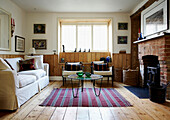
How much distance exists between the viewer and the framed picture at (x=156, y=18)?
325 cm

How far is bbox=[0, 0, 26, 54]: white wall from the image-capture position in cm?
409

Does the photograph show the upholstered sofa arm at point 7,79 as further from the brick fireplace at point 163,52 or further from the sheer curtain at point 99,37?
the sheer curtain at point 99,37

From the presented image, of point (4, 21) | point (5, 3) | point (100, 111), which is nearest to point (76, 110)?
point (100, 111)

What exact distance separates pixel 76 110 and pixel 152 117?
4.07ft

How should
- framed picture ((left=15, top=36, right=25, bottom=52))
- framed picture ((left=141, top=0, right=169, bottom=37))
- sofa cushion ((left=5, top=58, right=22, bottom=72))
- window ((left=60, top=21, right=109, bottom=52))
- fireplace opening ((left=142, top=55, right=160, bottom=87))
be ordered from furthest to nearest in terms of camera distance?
window ((left=60, top=21, right=109, bottom=52))
framed picture ((left=15, top=36, right=25, bottom=52))
fireplace opening ((left=142, top=55, right=160, bottom=87))
sofa cushion ((left=5, top=58, right=22, bottom=72))
framed picture ((left=141, top=0, right=169, bottom=37))

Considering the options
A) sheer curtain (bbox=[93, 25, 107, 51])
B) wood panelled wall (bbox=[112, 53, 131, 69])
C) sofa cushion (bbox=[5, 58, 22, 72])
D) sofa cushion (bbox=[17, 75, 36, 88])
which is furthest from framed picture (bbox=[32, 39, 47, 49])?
wood panelled wall (bbox=[112, 53, 131, 69])

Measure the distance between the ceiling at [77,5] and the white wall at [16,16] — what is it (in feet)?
0.63

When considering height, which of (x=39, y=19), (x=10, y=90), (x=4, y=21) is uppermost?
(x=39, y=19)

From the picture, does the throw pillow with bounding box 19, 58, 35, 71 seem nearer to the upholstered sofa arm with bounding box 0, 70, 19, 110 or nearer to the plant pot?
the upholstered sofa arm with bounding box 0, 70, 19, 110

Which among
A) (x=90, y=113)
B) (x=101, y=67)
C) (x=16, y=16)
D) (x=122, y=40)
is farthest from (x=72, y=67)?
(x=90, y=113)

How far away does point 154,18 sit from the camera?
377 cm

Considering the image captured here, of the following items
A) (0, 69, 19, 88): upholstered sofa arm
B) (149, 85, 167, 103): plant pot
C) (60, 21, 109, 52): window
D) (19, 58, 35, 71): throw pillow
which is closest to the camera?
(0, 69, 19, 88): upholstered sofa arm

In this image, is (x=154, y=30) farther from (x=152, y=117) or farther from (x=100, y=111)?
(x=100, y=111)

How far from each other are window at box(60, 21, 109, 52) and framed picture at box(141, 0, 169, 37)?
1.97 metres
